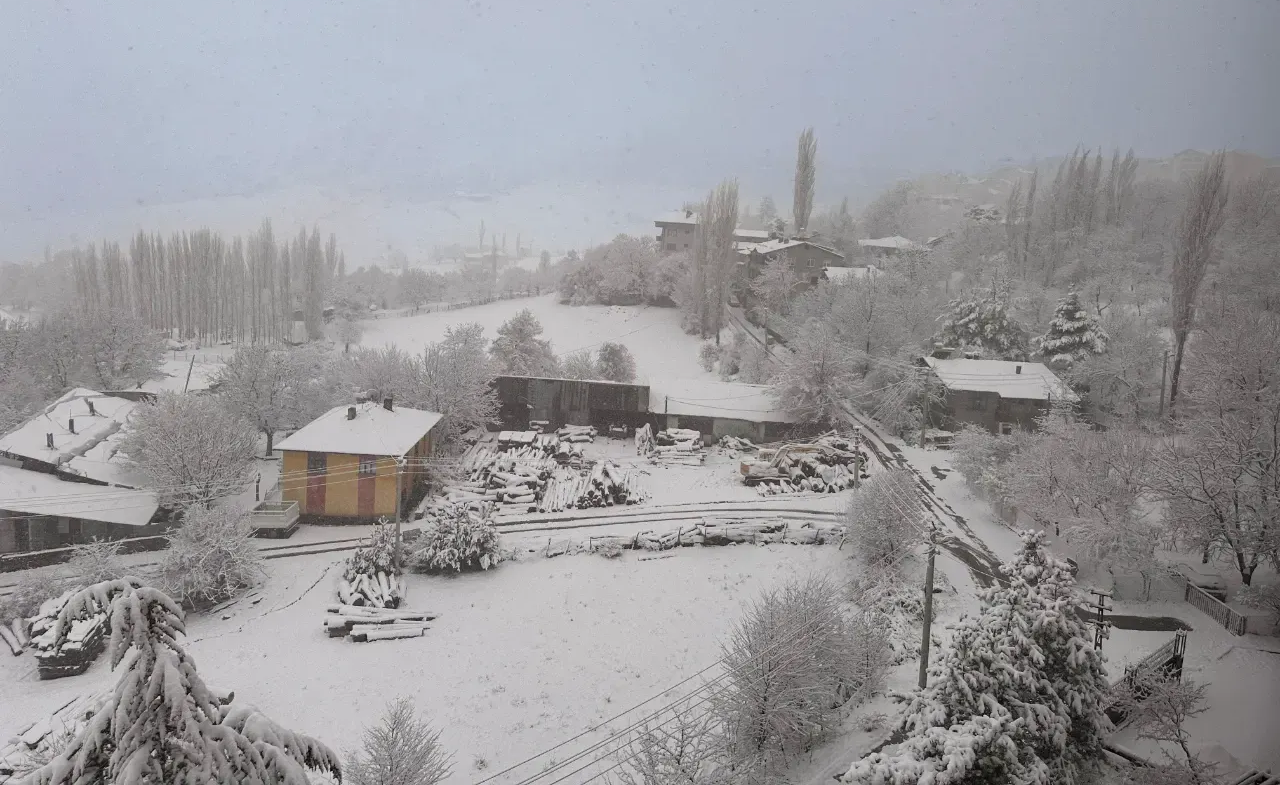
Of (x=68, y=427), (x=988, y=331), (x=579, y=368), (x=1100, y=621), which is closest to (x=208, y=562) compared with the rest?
(x=68, y=427)

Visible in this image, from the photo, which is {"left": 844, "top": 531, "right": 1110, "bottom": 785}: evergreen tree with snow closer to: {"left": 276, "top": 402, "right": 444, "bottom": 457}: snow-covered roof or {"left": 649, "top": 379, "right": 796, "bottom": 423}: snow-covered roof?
{"left": 276, "top": 402, "right": 444, "bottom": 457}: snow-covered roof

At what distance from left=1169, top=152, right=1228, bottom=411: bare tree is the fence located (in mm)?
6837

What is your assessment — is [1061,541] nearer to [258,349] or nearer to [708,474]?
[708,474]

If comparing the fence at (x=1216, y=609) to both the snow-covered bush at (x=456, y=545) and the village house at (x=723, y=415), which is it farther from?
the snow-covered bush at (x=456, y=545)

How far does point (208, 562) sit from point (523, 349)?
1929 centimetres

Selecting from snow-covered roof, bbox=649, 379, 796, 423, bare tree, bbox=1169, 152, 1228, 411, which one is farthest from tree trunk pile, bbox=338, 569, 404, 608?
bare tree, bbox=1169, 152, 1228, 411

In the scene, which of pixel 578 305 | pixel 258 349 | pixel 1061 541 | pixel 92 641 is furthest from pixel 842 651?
pixel 578 305

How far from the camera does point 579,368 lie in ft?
109

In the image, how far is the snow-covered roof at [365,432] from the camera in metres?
21.1

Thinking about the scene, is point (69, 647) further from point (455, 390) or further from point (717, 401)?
point (717, 401)

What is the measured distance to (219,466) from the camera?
19.9 meters

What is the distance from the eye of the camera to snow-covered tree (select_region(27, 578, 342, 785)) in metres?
3.13

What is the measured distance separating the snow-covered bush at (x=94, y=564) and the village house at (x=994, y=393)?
2794 cm

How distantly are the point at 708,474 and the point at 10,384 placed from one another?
23.9m
